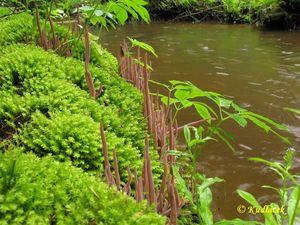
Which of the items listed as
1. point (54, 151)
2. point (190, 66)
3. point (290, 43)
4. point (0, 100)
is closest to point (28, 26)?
point (0, 100)

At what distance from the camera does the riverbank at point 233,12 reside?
1073cm

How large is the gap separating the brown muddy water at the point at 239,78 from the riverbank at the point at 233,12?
770 mm

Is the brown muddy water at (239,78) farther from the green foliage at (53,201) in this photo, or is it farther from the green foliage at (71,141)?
the green foliage at (53,201)

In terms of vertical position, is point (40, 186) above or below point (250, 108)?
above

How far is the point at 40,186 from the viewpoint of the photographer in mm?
1184

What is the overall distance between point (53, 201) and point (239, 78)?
4.63m

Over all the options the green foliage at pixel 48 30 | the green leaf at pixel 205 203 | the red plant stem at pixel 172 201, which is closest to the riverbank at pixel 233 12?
the green foliage at pixel 48 30

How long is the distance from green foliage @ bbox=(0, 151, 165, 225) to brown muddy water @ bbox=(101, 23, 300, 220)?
1299 mm

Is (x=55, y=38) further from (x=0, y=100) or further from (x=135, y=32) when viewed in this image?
(x=135, y=32)

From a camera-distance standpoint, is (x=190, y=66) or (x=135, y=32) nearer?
(x=190, y=66)

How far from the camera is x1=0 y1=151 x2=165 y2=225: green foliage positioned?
3.57 feet

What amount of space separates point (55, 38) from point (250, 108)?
2.31 m

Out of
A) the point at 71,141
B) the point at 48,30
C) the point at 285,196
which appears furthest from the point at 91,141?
the point at 48,30

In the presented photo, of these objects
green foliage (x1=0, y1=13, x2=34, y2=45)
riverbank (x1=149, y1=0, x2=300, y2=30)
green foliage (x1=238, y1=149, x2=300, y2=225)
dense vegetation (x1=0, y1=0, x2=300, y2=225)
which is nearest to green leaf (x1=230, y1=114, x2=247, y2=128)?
dense vegetation (x1=0, y1=0, x2=300, y2=225)
